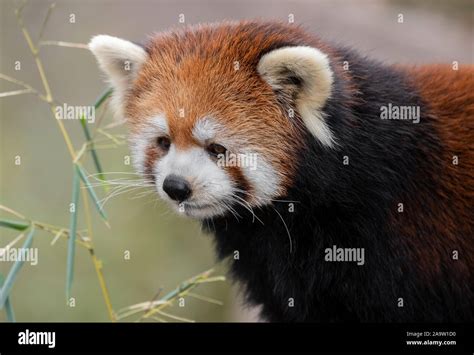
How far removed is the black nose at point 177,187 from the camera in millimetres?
3467

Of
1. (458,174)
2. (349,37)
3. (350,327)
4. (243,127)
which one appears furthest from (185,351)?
(349,37)

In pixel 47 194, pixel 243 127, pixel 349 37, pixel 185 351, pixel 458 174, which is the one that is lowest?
pixel 185 351

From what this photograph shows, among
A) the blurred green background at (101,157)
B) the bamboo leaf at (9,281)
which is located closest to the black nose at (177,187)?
the bamboo leaf at (9,281)

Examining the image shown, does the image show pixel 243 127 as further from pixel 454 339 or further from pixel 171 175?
pixel 454 339

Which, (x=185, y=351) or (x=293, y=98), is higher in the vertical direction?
(x=293, y=98)

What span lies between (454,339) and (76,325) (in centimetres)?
189

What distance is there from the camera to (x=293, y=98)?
360 centimetres

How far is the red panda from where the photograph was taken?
140 inches

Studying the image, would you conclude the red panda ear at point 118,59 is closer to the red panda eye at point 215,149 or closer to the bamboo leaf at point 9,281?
the red panda eye at point 215,149

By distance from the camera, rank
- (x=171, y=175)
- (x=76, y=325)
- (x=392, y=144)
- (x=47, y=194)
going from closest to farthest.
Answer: (x=171, y=175) → (x=392, y=144) → (x=76, y=325) → (x=47, y=194)

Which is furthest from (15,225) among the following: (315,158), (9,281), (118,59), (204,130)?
(315,158)

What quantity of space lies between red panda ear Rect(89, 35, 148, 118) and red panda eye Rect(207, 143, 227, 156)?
62cm

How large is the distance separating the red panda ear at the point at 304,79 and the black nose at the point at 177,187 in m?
0.60

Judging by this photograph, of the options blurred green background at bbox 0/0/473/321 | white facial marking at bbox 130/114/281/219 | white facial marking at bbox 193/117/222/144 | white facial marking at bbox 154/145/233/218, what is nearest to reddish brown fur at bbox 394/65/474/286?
white facial marking at bbox 130/114/281/219
